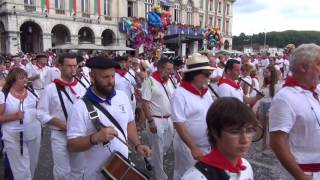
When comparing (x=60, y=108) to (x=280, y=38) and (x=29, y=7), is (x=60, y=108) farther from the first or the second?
(x=280, y=38)

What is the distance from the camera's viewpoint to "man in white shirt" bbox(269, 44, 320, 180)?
2.69 metres

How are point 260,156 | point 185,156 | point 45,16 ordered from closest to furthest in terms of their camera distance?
point 185,156, point 260,156, point 45,16

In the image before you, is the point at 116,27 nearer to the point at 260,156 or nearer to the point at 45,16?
the point at 45,16

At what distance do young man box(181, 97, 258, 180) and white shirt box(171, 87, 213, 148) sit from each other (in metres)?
1.94

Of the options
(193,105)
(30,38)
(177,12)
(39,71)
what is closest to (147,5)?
(177,12)

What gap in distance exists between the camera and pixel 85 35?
131ft

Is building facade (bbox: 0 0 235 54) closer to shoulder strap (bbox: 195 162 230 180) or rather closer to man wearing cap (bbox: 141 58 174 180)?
man wearing cap (bbox: 141 58 174 180)

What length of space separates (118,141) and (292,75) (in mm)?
1531

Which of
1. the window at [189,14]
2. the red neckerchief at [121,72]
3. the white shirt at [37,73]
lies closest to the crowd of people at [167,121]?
the red neckerchief at [121,72]

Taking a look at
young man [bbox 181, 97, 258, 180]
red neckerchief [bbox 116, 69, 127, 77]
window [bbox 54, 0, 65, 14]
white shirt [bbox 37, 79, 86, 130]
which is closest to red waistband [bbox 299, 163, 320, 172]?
young man [bbox 181, 97, 258, 180]

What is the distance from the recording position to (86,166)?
3152 millimetres

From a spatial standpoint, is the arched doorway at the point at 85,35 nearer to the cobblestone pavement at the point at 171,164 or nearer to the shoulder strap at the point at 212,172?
the cobblestone pavement at the point at 171,164

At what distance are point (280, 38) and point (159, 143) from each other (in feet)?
324

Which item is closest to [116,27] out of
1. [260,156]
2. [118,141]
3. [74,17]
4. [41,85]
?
[74,17]
